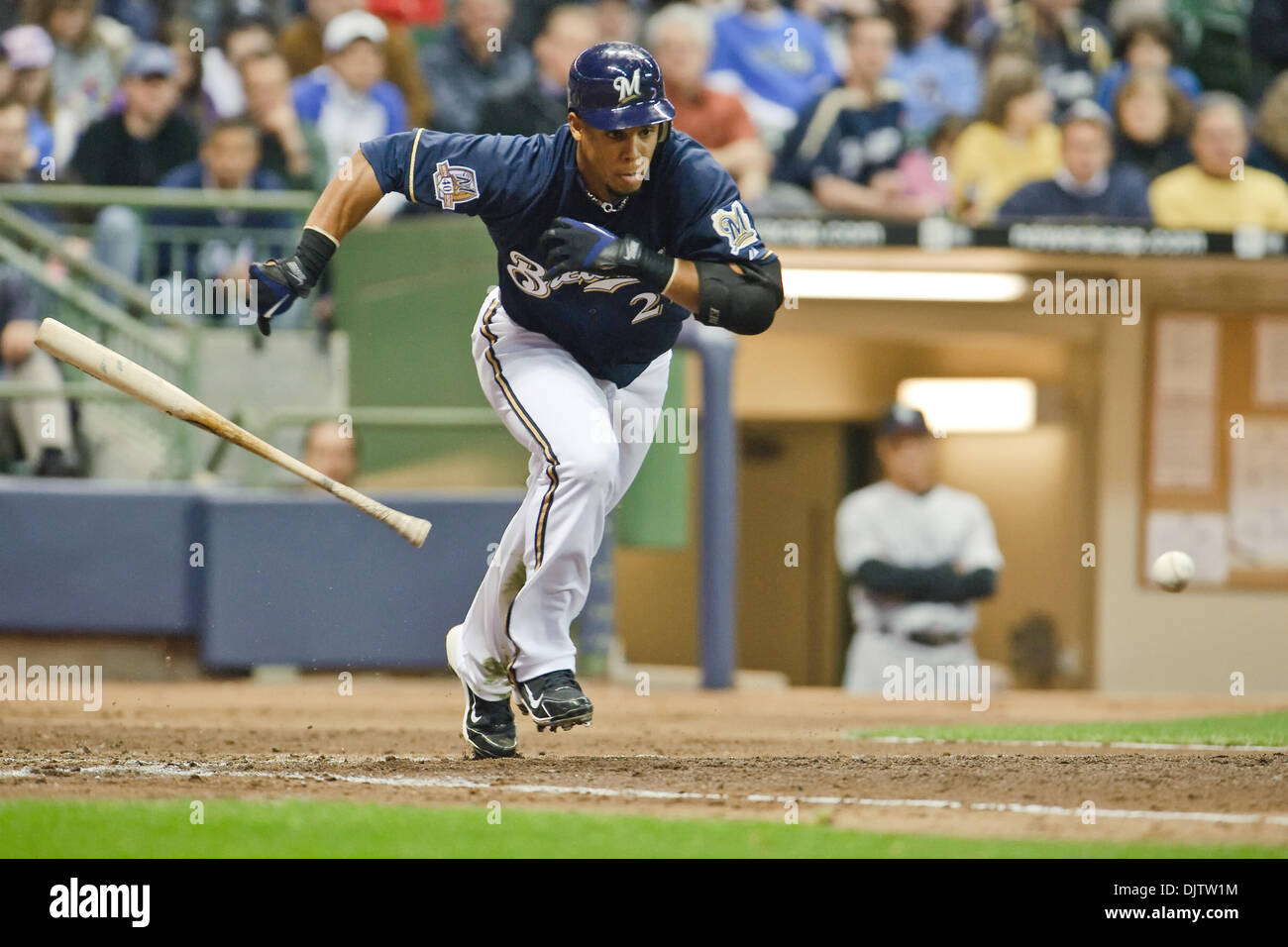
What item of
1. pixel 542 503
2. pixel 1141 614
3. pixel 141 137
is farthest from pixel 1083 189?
pixel 542 503

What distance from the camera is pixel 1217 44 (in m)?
10.5

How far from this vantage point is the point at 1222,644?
9.68m

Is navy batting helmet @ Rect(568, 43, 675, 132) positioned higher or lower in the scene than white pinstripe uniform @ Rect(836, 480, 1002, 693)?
higher

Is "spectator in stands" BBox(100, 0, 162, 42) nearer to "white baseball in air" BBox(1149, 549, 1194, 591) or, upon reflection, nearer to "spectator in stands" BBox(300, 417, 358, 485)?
"spectator in stands" BBox(300, 417, 358, 485)

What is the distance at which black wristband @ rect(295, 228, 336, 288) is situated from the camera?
4.76 meters

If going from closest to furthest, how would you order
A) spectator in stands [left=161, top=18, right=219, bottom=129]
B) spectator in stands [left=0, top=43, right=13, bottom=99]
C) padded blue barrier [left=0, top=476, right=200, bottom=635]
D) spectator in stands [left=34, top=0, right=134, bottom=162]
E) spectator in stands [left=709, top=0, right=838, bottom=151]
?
padded blue barrier [left=0, top=476, right=200, bottom=635], spectator in stands [left=0, top=43, right=13, bottom=99], spectator in stands [left=161, top=18, right=219, bottom=129], spectator in stands [left=34, top=0, right=134, bottom=162], spectator in stands [left=709, top=0, right=838, bottom=151]

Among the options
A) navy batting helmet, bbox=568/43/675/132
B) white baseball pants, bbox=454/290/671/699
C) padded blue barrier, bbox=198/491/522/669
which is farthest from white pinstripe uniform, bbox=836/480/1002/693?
navy batting helmet, bbox=568/43/675/132

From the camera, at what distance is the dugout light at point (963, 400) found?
10.4 meters

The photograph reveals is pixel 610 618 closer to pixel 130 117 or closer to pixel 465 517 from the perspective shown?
pixel 465 517

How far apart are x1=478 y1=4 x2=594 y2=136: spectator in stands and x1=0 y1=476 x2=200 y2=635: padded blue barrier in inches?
94.1

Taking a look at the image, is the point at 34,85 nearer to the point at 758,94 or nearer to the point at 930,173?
the point at 758,94

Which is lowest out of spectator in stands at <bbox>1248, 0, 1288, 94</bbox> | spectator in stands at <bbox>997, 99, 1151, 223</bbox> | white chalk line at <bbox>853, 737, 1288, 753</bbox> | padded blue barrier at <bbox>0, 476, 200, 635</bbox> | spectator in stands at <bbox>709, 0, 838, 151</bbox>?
white chalk line at <bbox>853, 737, 1288, 753</bbox>

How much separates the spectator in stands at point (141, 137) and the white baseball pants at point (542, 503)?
13.7 ft
